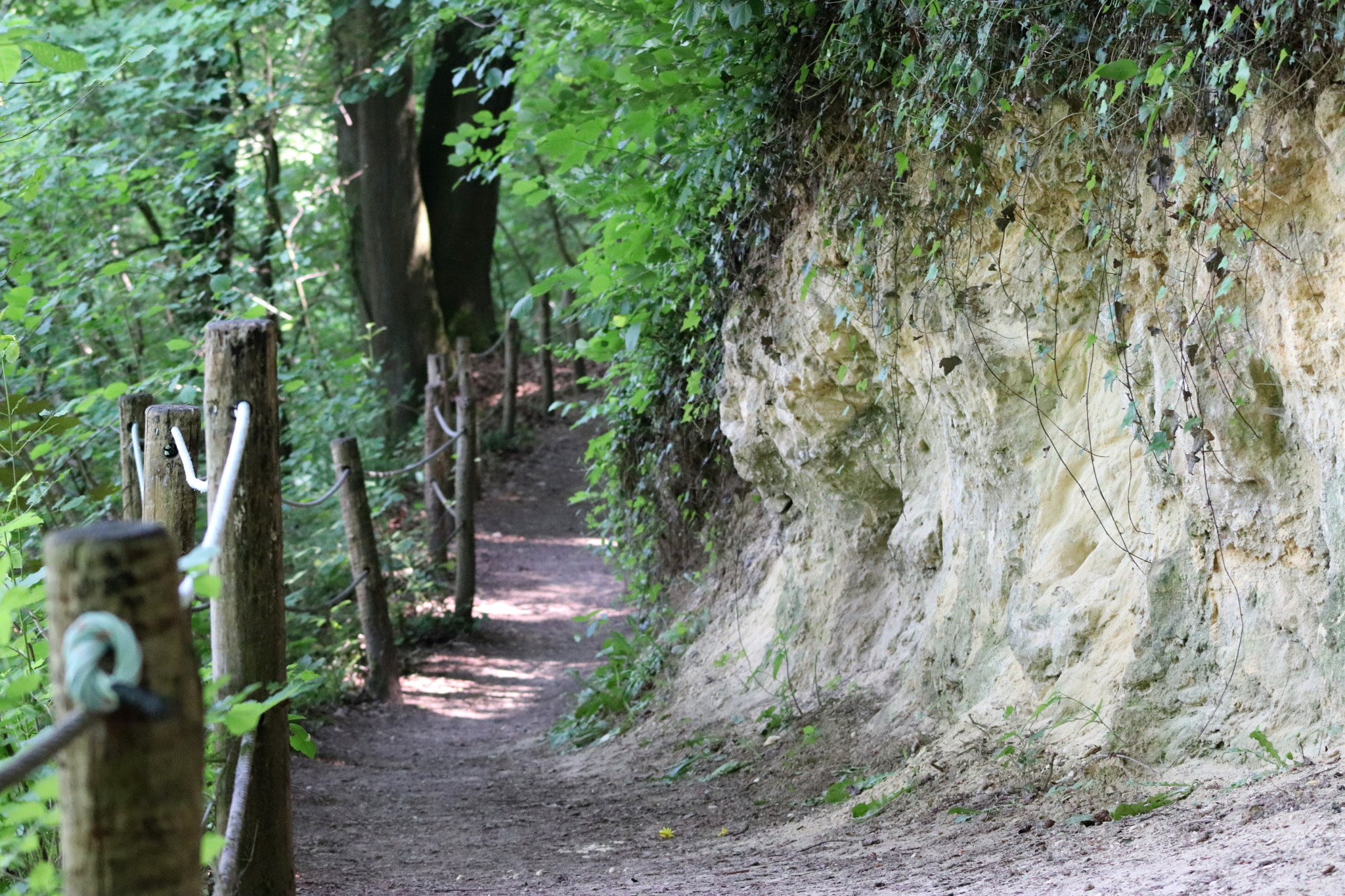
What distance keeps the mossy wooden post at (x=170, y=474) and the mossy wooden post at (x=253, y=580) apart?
110 cm

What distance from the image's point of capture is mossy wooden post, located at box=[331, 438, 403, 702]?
902 cm

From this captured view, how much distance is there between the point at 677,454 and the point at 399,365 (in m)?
8.82

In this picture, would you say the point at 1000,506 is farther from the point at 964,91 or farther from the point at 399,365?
the point at 399,365

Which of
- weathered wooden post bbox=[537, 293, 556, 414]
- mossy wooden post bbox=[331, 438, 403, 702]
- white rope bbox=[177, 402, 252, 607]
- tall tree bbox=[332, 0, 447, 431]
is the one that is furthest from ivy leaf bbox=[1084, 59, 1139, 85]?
weathered wooden post bbox=[537, 293, 556, 414]

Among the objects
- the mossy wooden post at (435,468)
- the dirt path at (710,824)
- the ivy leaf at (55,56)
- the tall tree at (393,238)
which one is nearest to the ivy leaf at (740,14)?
the ivy leaf at (55,56)

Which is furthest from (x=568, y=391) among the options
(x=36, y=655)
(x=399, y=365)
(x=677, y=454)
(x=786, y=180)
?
(x=36, y=655)

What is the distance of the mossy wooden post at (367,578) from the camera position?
902cm

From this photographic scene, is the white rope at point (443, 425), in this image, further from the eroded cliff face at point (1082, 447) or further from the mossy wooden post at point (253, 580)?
the mossy wooden post at point (253, 580)

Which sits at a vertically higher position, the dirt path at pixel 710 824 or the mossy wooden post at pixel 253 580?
the mossy wooden post at pixel 253 580

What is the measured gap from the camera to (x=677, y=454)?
28.2ft

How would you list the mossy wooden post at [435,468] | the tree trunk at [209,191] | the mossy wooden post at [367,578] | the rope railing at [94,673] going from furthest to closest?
the mossy wooden post at [435,468]
the tree trunk at [209,191]
the mossy wooden post at [367,578]
the rope railing at [94,673]

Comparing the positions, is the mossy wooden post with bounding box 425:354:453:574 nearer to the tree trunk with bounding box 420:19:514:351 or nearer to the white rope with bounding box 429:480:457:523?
the white rope with bounding box 429:480:457:523

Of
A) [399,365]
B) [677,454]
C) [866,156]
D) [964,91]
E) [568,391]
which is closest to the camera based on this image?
[964,91]

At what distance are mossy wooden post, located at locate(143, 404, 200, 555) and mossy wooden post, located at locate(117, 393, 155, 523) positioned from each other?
1.77ft
